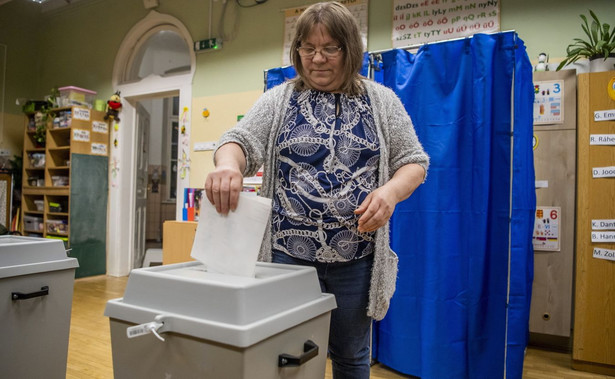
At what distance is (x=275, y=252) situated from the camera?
1.06m

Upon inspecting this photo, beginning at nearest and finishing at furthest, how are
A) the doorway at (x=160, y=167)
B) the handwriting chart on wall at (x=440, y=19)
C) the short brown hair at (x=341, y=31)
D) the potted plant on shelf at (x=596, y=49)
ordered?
the short brown hair at (x=341, y=31) < the potted plant on shelf at (x=596, y=49) < the handwriting chart on wall at (x=440, y=19) < the doorway at (x=160, y=167)

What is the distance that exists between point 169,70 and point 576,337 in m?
5.73

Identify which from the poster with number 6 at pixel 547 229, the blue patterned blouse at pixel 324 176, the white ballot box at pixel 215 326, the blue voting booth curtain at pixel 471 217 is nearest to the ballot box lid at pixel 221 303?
the white ballot box at pixel 215 326

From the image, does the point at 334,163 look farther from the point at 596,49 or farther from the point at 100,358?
the point at 596,49

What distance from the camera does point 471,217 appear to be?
6.89 ft

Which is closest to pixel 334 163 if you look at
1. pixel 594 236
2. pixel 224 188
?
pixel 224 188

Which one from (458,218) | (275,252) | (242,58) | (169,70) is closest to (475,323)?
(458,218)

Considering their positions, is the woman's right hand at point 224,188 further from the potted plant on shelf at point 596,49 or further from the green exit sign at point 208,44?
the green exit sign at point 208,44

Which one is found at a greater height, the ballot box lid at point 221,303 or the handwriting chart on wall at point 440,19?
the handwriting chart on wall at point 440,19

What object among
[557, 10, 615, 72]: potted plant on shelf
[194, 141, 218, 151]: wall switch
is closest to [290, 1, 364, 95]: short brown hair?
[557, 10, 615, 72]: potted plant on shelf

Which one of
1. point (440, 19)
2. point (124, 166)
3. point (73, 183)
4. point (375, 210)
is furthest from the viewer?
point (124, 166)

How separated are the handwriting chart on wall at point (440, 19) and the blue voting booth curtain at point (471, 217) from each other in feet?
3.19

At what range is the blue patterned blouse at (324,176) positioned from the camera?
0.99 metres

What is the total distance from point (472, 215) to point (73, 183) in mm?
4151
